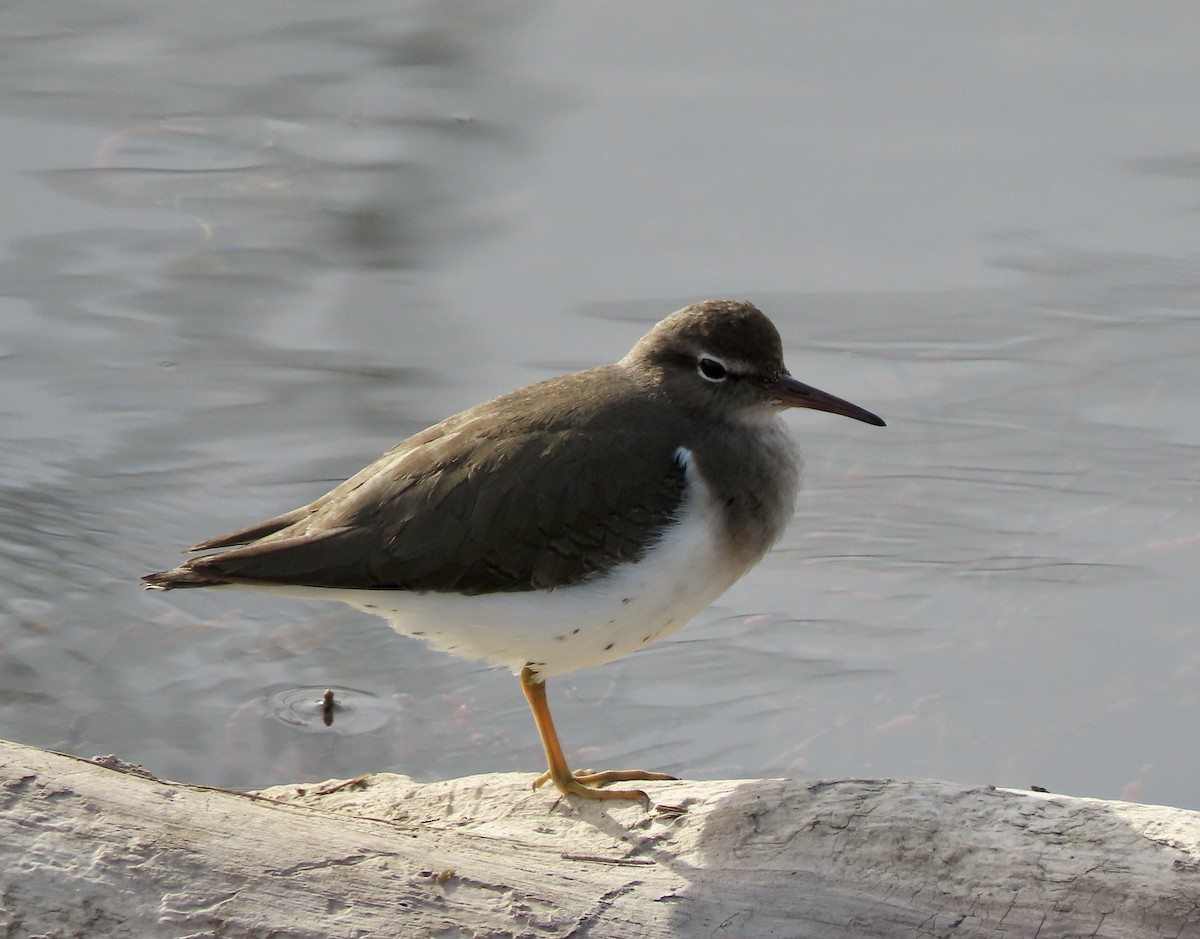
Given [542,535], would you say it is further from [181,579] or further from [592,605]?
[181,579]

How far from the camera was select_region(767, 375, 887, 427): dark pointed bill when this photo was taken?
21.4 ft

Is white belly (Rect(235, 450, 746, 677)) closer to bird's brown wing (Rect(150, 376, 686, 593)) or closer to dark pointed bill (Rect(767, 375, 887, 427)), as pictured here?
bird's brown wing (Rect(150, 376, 686, 593))

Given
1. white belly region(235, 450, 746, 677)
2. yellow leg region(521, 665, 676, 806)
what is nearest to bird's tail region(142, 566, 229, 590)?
white belly region(235, 450, 746, 677)

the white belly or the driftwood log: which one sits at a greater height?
the white belly

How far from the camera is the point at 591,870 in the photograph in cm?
517

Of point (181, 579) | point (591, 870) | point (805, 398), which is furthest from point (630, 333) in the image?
point (591, 870)

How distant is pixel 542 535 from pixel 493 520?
195mm

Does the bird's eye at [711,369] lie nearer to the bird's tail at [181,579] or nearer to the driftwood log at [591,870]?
the driftwood log at [591,870]

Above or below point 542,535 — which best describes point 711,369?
above

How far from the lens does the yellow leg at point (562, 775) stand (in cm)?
610

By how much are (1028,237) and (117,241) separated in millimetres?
6346

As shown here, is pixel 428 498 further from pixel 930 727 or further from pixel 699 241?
pixel 699 241

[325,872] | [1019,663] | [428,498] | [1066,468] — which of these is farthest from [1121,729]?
[325,872]

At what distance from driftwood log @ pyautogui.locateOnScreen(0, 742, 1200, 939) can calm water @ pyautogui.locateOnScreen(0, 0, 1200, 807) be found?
2359 millimetres
